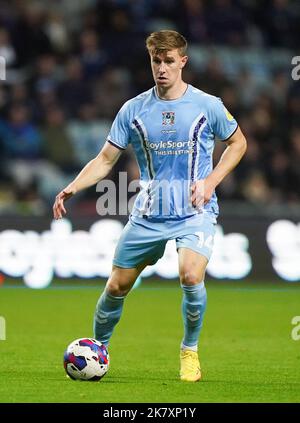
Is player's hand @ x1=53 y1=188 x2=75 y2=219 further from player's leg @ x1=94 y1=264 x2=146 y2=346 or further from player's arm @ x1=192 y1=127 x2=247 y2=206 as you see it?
player's arm @ x1=192 y1=127 x2=247 y2=206

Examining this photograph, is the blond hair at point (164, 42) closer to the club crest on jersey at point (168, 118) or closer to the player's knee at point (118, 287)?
the club crest on jersey at point (168, 118)

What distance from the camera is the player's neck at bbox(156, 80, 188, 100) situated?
7938 mm

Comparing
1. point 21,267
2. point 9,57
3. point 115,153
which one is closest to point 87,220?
point 21,267

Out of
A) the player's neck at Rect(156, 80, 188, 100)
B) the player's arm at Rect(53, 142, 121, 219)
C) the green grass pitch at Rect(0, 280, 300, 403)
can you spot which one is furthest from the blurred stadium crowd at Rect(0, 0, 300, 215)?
the player's neck at Rect(156, 80, 188, 100)

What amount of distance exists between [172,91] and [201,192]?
80cm

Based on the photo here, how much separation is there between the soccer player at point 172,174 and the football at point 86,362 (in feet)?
1.23

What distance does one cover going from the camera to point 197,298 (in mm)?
7730

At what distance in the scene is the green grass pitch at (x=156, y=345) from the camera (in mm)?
7211

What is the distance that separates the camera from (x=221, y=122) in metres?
7.91

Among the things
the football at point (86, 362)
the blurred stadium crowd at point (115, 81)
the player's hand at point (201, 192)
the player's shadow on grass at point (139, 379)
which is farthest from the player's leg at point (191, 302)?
the blurred stadium crowd at point (115, 81)

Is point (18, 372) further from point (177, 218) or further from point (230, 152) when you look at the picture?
point (230, 152)

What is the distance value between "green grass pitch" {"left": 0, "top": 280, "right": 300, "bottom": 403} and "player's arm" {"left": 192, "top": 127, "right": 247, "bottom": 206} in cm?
123

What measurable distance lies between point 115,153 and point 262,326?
156 inches

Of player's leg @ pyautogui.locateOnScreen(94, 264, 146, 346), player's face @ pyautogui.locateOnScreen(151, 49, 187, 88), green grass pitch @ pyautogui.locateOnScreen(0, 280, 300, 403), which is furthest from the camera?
player's leg @ pyautogui.locateOnScreen(94, 264, 146, 346)
